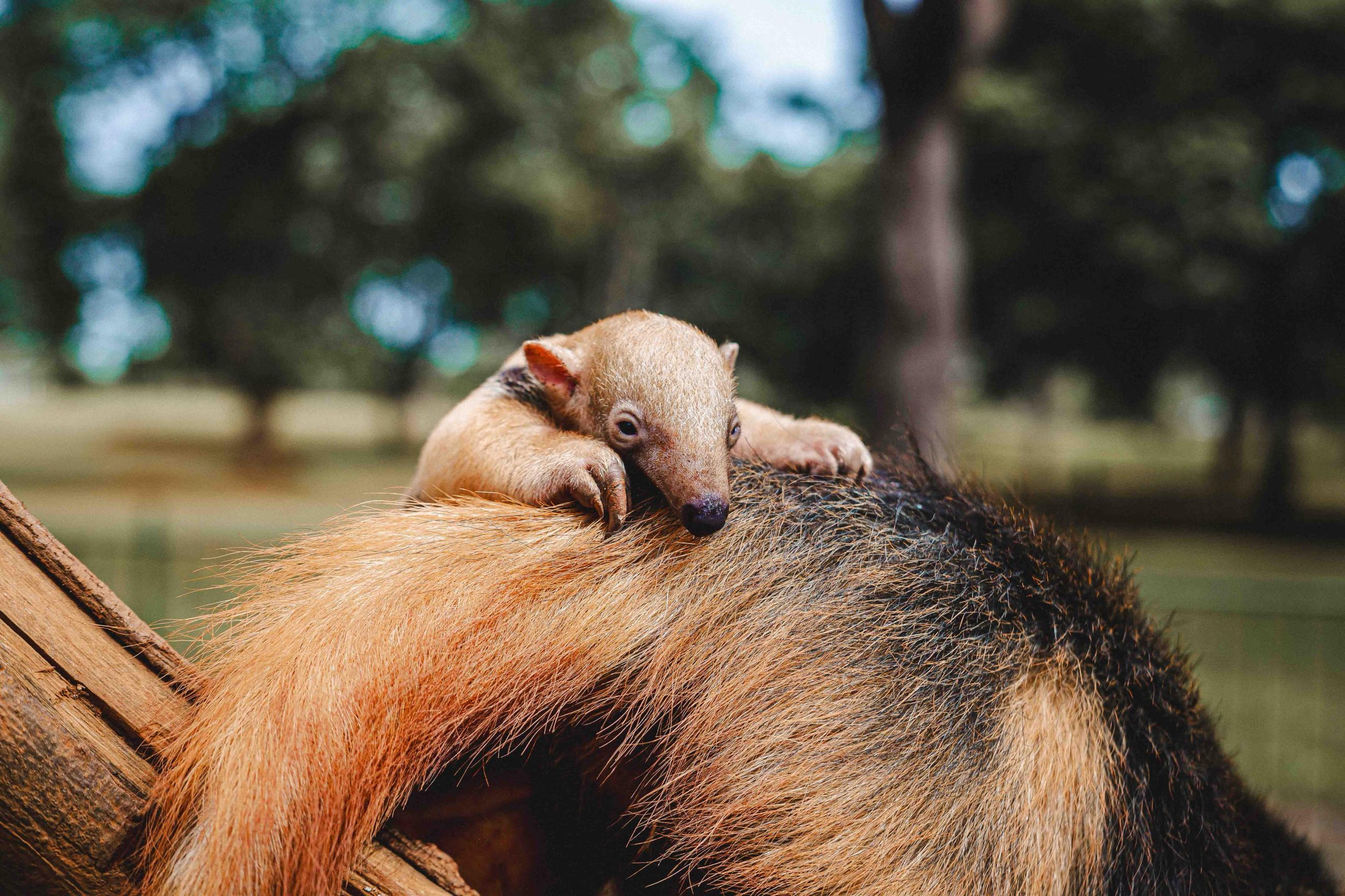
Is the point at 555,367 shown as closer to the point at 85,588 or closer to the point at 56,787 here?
the point at 85,588

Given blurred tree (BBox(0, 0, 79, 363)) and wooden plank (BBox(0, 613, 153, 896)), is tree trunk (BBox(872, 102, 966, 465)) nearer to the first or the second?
wooden plank (BBox(0, 613, 153, 896))

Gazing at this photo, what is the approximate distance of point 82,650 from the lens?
58.1 inches

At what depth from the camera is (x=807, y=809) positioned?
63.1 inches

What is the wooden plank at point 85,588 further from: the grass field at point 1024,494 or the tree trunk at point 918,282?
the tree trunk at point 918,282

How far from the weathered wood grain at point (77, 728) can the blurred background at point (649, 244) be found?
6.79 m

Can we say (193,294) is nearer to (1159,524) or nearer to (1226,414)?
(1159,524)

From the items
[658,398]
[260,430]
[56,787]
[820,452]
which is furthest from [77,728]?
[260,430]

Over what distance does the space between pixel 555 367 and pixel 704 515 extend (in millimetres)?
739

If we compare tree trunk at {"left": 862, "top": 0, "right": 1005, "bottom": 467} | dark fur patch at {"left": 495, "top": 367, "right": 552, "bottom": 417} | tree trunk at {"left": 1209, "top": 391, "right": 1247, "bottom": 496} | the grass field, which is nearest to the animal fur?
the grass field

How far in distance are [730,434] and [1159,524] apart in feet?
66.8

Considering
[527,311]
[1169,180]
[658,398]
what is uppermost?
[658,398]

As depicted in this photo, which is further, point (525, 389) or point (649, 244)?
point (649, 244)

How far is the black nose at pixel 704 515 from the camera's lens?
1702 mm

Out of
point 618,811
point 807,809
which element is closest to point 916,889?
point 807,809
